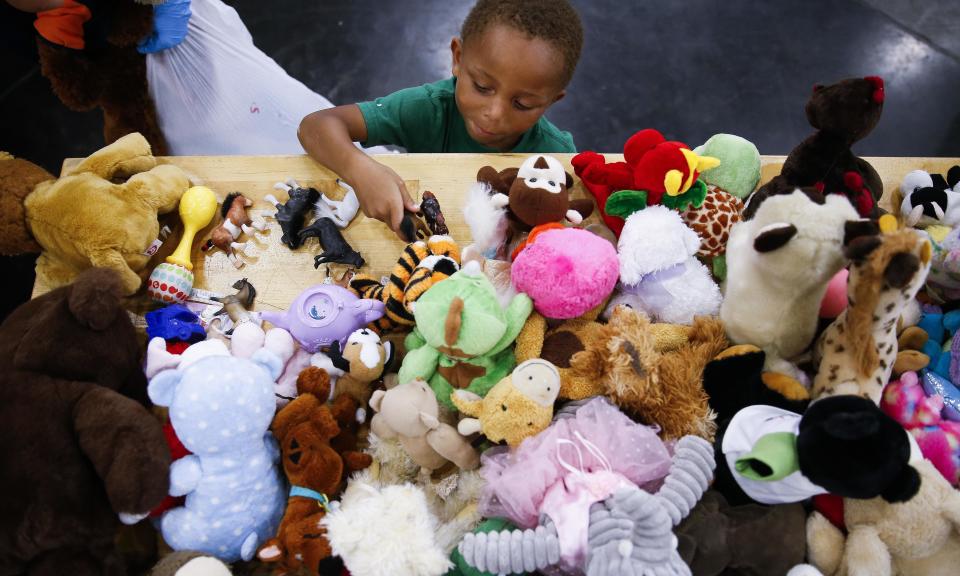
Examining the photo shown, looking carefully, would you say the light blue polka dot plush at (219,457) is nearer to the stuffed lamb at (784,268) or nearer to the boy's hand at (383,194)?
the boy's hand at (383,194)

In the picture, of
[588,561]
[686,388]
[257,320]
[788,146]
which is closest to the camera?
[588,561]

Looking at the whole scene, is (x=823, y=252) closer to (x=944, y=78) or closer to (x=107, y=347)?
(x=107, y=347)

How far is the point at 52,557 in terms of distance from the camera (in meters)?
0.75

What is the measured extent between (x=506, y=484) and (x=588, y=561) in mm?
128

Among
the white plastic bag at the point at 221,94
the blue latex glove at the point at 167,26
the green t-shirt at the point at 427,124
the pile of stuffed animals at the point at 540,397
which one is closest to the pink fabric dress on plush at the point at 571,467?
the pile of stuffed animals at the point at 540,397

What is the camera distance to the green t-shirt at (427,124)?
1.23m

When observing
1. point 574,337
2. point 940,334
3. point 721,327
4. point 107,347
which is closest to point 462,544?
point 574,337

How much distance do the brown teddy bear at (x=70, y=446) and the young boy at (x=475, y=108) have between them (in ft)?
1.44

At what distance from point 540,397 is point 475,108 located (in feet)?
1.80

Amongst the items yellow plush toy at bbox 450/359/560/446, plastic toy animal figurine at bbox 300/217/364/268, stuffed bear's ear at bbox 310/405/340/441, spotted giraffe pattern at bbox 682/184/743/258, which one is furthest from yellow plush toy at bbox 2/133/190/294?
spotted giraffe pattern at bbox 682/184/743/258

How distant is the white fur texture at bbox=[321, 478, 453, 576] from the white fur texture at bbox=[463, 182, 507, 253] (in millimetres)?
393

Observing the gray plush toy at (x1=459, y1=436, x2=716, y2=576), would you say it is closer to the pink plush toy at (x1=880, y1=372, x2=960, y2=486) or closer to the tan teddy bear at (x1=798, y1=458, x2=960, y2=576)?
the tan teddy bear at (x1=798, y1=458, x2=960, y2=576)

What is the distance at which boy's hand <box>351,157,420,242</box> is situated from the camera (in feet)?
3.42

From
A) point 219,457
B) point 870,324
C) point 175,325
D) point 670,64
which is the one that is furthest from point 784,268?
point 670,64
